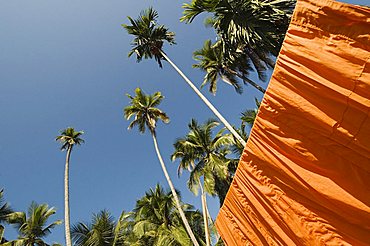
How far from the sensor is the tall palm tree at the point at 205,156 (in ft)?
78.1

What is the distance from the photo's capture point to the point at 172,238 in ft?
77.2

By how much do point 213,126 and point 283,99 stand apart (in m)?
24.9

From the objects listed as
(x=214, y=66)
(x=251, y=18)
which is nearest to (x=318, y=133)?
(x=251, y=18)

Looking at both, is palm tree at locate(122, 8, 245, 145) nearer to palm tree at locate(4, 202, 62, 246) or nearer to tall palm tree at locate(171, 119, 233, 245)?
tall palm tree at locate(171, 119, 233, 245)

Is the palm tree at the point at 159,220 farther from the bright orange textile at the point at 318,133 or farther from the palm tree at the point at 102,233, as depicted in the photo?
the bright orange textile at the point at 318,133

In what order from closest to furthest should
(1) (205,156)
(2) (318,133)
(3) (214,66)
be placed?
(2) (318,133) → (3) (214,66) → (1) (205,156)

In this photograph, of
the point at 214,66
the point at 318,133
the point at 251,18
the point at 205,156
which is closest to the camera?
the point at 318,133

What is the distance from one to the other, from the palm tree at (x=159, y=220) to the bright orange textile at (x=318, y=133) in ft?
71.7

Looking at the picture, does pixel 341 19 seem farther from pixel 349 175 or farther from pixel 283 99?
pixel 349 175

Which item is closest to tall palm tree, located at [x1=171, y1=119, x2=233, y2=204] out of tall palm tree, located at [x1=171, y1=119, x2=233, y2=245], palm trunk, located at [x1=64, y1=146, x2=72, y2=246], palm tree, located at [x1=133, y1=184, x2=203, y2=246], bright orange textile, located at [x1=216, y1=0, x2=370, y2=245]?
tall palm tree, located at [x1=171, y1=119, x2=233, y2=245]

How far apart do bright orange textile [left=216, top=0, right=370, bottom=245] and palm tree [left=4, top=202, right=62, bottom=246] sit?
2820 centimetres

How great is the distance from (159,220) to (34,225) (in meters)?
11.5

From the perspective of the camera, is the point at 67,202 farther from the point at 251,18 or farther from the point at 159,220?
the point at 251,18

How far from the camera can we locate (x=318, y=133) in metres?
2.76
